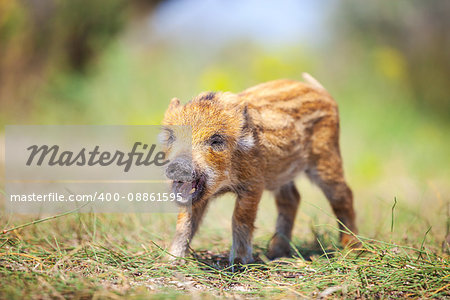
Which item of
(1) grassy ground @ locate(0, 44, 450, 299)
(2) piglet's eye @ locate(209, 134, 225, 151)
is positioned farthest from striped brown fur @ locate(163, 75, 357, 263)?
(1) grassy ground @ locate(0, 44, 450, 299)

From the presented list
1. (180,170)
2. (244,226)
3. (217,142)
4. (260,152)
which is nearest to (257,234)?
(244,226)

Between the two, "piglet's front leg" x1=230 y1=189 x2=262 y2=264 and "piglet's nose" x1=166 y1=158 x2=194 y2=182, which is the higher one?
"piglet's nose" x1=166 y1=158 x2=194 y2=182

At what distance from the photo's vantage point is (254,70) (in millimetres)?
11594

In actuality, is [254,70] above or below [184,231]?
above

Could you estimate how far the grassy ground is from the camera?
307 centimetres

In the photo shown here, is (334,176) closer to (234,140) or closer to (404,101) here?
(234,140)

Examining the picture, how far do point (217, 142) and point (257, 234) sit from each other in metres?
1.93

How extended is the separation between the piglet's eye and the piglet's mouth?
1.04ft

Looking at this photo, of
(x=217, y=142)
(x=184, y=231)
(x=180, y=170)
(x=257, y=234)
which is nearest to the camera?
(x=180, y=170)

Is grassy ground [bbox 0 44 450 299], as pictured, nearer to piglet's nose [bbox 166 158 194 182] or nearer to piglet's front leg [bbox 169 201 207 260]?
piglet's front leg [bbox 169 201 207 260]

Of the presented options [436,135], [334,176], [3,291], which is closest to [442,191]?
[334,176]

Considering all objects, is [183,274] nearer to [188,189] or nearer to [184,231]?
[184,231]

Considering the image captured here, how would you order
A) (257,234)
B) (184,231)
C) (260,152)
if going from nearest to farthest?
(184,231)
(260,152)
(257,234)

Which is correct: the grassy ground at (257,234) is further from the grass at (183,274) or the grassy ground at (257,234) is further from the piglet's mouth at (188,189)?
the piglet's mouth at (188,189)
